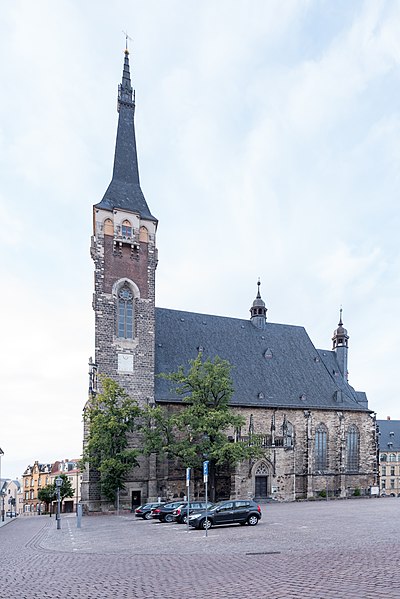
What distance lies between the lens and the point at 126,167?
4591 centimetres

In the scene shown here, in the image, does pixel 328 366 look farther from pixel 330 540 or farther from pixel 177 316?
pixel 330 540

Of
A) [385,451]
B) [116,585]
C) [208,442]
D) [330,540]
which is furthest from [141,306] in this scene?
[385,451]

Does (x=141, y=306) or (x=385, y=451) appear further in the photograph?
(x=385, y=451)

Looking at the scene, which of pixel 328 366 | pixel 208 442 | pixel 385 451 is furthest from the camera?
pixel 385 451

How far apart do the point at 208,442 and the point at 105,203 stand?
21.9 metres

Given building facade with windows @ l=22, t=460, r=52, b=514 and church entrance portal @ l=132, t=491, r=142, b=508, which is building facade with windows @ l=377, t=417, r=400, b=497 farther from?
building facade with windows @ l=22, t=460, r=52, b=514

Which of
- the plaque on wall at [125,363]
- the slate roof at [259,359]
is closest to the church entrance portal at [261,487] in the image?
the slate roof at [259,359]

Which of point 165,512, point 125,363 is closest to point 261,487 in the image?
point 125,363

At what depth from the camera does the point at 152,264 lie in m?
43.7

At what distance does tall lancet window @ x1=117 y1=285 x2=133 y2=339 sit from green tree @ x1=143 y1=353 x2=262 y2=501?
23.8ft

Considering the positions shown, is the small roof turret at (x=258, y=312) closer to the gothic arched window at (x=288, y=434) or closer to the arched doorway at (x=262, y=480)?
the gothic arched window at (x=288, y=434)

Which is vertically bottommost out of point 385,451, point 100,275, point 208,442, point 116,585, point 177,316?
point 385,451

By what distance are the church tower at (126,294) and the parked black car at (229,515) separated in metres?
17.6

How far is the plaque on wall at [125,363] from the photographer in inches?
1592
